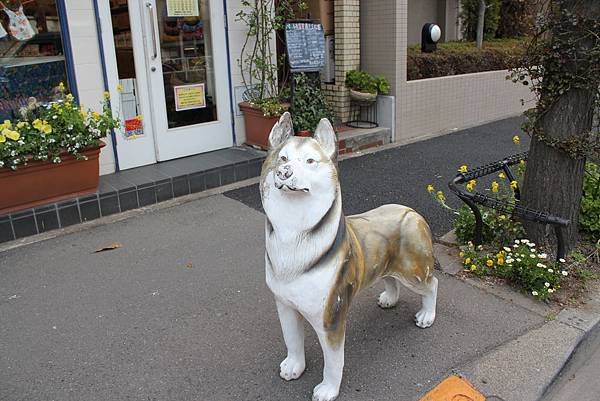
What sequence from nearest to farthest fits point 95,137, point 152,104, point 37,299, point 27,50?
point 37,299, point 95,137, point 27,50, point 152,104

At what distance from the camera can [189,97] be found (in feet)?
21.5

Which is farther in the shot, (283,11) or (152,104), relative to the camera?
(283,11)

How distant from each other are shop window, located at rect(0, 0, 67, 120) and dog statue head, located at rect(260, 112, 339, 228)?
13.6 feet

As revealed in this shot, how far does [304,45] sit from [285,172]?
5016 mm

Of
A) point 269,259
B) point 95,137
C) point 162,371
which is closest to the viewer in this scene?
point 269,259

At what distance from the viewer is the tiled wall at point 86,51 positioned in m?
5.46

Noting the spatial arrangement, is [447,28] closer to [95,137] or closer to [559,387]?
[95,137]

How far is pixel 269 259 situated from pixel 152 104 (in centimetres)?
420

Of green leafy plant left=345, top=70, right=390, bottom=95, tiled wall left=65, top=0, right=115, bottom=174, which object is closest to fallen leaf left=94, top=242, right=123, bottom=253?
tiled wall left=65, top=0, right=115, bottom=174

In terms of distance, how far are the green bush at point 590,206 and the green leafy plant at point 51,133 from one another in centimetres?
427

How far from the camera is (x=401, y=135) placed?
805 centimetres

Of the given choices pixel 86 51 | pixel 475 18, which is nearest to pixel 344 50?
pixel 86 51

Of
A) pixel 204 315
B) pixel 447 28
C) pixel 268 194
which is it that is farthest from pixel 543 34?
pixel 447 28

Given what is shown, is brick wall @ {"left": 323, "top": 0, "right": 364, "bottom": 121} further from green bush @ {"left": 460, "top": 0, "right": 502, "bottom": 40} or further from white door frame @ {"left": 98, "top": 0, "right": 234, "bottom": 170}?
green bush @ {"left": 460, "top": 0, "right": 502, "bottom": 40}
